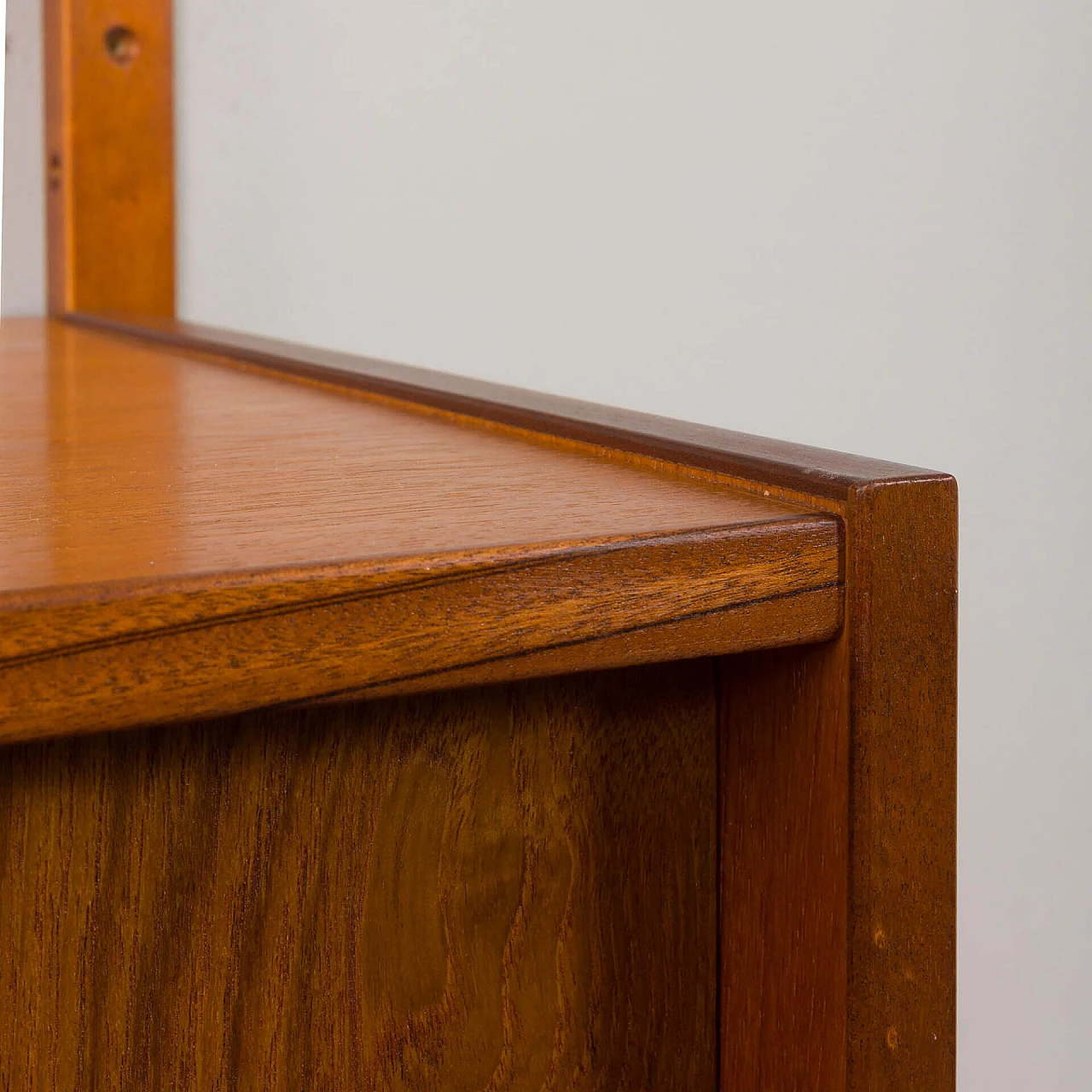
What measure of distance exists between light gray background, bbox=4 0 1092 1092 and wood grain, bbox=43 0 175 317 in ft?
0.06

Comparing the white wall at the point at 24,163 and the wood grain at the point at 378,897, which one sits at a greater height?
the white wall at the point at 24,163

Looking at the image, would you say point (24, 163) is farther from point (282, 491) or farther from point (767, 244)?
point (282, 491)

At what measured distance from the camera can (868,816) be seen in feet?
0.79

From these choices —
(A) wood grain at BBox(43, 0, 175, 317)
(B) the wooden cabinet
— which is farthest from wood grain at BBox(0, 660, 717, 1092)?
(A) wood grain at BBox(43, 0, 175, 317)

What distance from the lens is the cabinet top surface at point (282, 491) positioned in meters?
0.20

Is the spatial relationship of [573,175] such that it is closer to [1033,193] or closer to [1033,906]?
[1033,193]

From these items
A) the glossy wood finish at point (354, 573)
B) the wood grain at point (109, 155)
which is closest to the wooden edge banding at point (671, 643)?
the glossy wood finish at point (354, 573)

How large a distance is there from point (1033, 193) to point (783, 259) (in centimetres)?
29

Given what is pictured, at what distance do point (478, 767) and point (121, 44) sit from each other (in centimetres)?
63

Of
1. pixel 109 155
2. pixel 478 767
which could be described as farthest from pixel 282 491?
pixel 109 155

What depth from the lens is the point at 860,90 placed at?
3.33 feet

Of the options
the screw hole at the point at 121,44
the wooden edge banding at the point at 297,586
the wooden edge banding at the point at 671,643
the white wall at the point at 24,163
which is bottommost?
the wooden edge banding at the point at 671,643

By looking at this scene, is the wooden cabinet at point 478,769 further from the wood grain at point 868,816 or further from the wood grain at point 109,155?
the wood grain at point 109,155

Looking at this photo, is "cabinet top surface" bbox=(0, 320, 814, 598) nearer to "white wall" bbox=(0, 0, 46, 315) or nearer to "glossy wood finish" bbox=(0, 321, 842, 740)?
"glossy wood finish" bbox=(0, 321, 842, 740)
